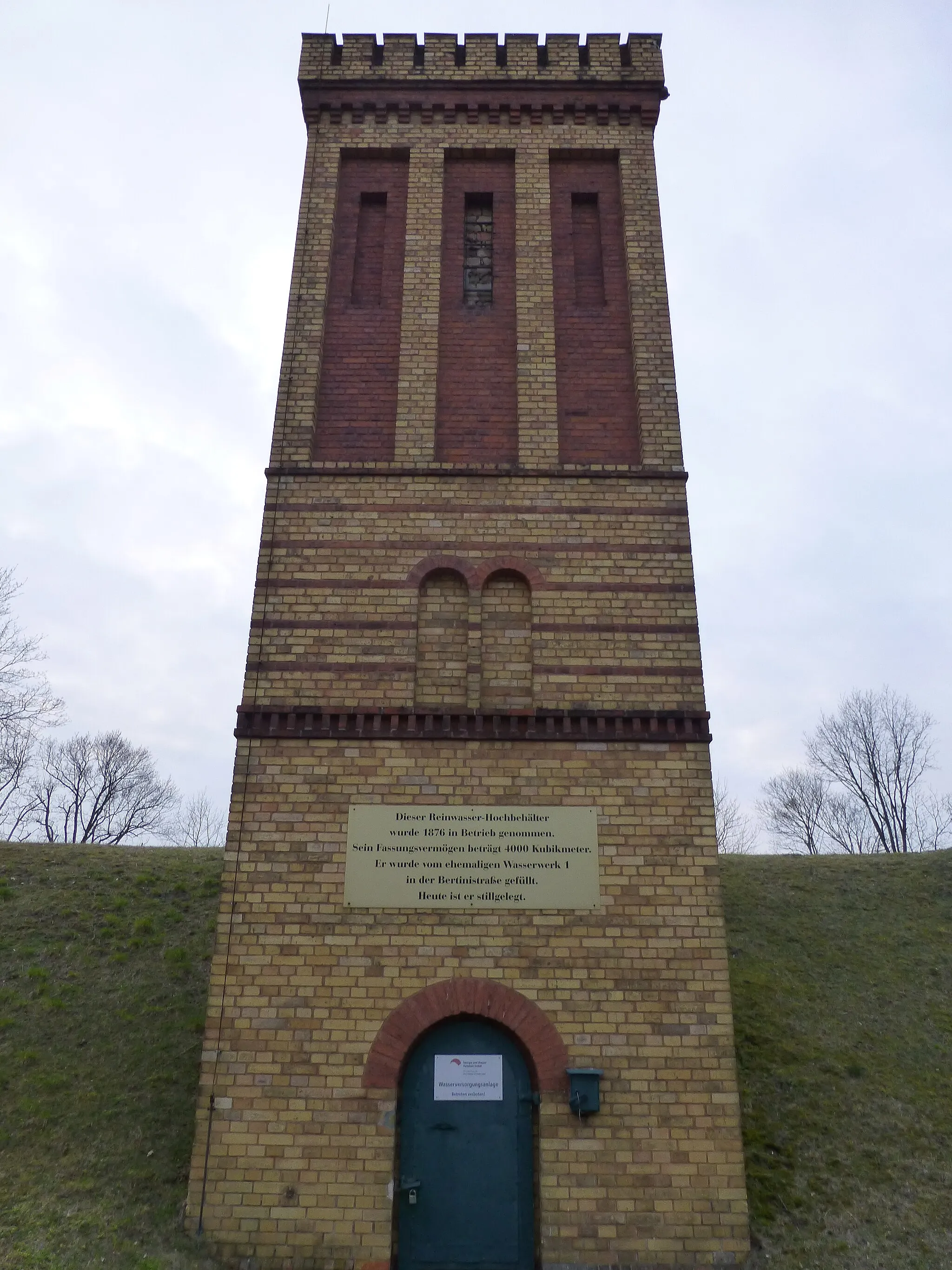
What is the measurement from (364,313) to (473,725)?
17.8 ft

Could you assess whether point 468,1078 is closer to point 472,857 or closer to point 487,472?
point 472,857

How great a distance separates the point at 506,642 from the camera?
9.11 metres

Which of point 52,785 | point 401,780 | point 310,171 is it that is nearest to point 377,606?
point 401,780

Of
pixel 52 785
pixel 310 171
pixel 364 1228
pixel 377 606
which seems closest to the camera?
pixel 364 1228

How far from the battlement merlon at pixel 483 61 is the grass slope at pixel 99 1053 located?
1126 cm

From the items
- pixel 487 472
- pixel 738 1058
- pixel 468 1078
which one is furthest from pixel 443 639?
pixel 738 1058

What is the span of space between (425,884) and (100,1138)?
3.74 metres

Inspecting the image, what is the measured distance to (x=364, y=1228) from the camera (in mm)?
7031

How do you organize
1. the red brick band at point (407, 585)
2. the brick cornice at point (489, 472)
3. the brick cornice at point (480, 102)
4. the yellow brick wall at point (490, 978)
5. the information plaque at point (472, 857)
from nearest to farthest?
the yellow brick wall at point (490, 978) → the information plaque at point (472, 857) → the red brick band at point (407, 585) → the brick cornice at point (489, 472) → the brick cornice at point (480, 102)

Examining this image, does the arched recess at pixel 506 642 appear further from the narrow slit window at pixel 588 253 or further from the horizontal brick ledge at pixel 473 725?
the narrow slit window at pixel 588 253

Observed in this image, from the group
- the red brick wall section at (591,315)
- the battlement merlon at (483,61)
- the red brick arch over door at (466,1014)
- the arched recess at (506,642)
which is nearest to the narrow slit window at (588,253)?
the red brick wall section at (591,315)

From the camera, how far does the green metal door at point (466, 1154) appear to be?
23.4 ft

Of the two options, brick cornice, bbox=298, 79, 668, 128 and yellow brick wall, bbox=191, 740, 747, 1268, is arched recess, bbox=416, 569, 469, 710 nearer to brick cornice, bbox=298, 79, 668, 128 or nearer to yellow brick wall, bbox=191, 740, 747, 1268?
yellow brick wall, bbox=191, 740, 747, 1268

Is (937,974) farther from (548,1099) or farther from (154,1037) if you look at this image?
(154,1037)
